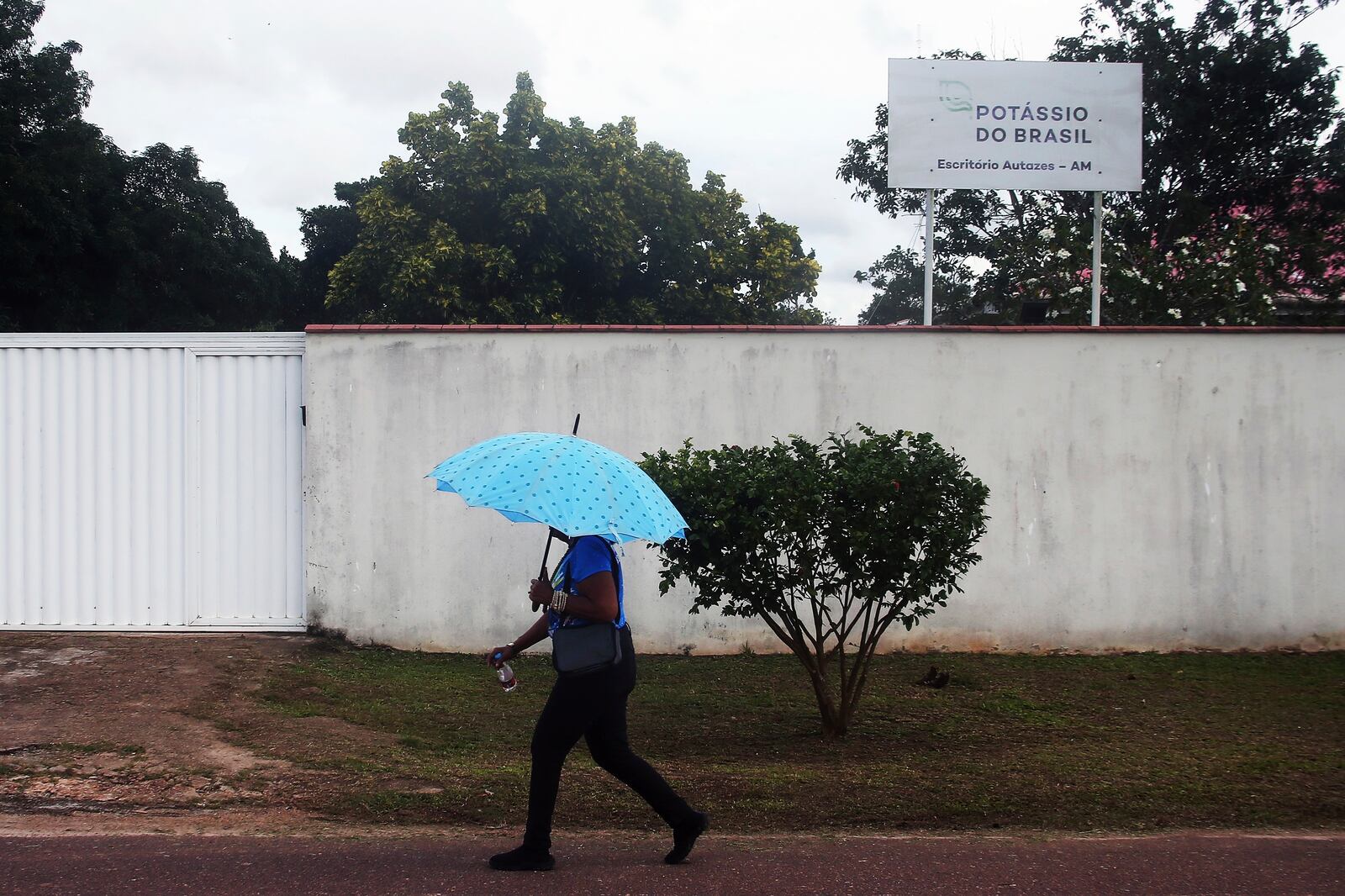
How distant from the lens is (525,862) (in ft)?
14.8

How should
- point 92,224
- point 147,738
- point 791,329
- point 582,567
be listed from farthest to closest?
point 92,224
point 791,329
point 147,738
point 582,567

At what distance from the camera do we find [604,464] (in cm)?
454

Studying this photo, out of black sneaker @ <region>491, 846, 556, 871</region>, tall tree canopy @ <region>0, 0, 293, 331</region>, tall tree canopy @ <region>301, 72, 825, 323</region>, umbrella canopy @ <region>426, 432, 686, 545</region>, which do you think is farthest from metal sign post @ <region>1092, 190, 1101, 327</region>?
tall tree canopy @ <region>0, 0, 293, 331</region>

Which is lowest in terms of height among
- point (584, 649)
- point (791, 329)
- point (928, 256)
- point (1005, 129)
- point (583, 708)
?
point (583, 708)

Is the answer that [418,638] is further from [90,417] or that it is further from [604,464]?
[604,464]

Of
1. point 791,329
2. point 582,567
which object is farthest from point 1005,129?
point 582,567

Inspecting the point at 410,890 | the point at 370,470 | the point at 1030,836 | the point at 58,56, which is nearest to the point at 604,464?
the point at 410,890

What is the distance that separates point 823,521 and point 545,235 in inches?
660

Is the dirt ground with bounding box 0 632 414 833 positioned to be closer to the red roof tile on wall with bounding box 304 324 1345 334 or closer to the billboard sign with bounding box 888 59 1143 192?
the red roof tile on wall with bounding box 304 324 1345 334

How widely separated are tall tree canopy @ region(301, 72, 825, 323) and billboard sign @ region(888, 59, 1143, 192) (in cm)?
1198

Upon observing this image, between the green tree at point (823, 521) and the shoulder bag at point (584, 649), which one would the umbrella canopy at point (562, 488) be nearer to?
the shoulder bag at point (584, 649)

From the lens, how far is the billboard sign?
9.96m

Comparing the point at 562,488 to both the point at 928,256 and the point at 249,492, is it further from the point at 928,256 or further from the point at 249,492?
the point at 928,256

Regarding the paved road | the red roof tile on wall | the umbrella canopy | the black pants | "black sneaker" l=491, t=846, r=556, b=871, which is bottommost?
the paved road
